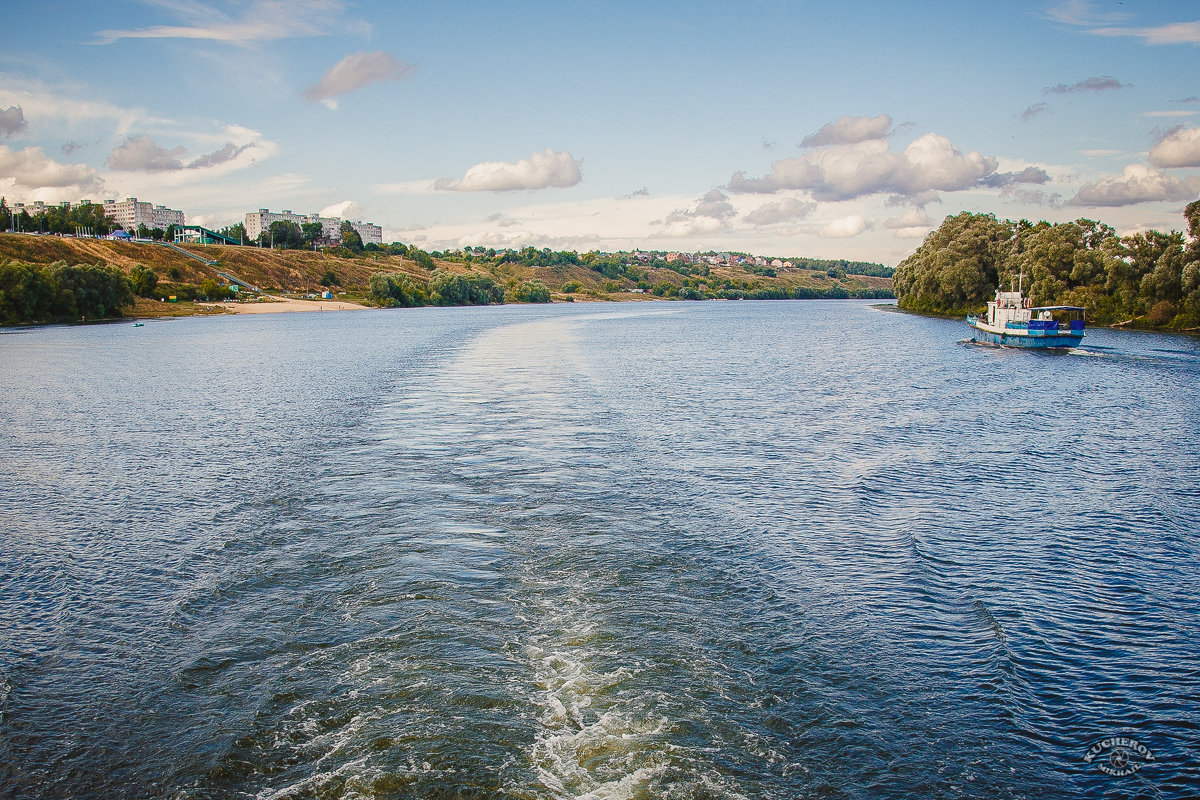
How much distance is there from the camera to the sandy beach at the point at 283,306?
493ft

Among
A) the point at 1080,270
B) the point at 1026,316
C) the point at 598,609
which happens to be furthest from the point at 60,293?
the point at 1080,270

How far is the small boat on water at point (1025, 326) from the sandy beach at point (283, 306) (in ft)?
412

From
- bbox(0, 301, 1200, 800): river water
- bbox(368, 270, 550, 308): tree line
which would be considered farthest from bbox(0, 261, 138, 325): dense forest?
bbox(0, 301, 1200, 800): river water

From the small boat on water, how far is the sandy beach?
412ft

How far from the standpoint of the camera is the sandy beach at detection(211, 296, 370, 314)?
15025 centimetres

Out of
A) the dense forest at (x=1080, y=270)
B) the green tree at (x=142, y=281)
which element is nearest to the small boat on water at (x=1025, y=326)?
the dense forest at (x=1080, y=270)

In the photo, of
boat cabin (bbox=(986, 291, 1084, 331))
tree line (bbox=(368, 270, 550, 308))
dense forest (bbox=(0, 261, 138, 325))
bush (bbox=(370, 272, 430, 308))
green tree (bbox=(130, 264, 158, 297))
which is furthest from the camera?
tree line (bbox=(368, 270, 550, 308))

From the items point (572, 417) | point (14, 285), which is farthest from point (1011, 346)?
point (14, 285)

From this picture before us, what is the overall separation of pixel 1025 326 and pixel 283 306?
456 ft

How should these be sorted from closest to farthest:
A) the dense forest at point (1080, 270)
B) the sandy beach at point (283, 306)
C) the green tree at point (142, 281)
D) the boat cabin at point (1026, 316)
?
the boat cabin at point (1026, 316), the dense forest at point (1080, 270), the green tree at point (142, 281), the sandy beach at point (283, 306)

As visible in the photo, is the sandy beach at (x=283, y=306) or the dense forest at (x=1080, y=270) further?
the sandy beach at (x=283, y=306)

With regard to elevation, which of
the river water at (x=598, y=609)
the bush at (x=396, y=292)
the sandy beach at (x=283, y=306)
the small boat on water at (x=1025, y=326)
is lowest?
the river water at (x=598, y=609)

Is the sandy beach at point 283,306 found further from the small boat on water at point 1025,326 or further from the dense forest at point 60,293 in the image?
the small boat on water at point 1025,326

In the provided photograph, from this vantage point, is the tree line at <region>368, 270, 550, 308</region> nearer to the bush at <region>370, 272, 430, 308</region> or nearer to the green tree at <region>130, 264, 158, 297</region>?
the bush at <region>370, 272, 430, 308</region>
